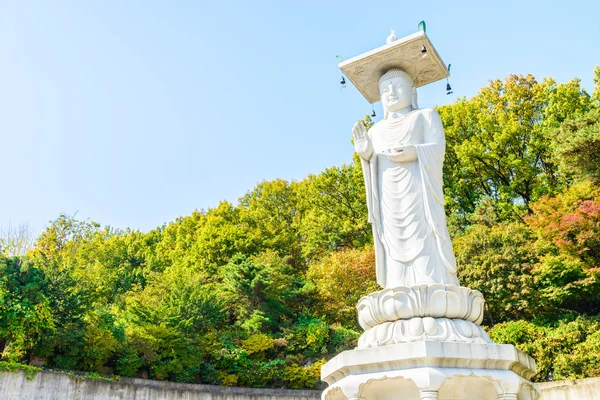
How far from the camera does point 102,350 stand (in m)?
12.8

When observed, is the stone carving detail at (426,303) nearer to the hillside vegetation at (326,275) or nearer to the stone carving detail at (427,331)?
the stone carving detail at (427,331)

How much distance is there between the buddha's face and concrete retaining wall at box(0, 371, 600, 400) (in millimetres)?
7957

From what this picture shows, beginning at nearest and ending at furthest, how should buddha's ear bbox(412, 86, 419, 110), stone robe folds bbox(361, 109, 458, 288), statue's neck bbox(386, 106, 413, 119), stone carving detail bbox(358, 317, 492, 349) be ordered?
1. stone carving detail bbox(358, 317, 492, 349)
2. stone robe folds bbox(361, 109, 458, 288)
3. statue's neck bbox(386, 106, 413, 119)
4. buddha's ear bbox(412, 86, 419, 110)

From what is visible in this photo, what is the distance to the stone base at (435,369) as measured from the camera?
16.7 ft

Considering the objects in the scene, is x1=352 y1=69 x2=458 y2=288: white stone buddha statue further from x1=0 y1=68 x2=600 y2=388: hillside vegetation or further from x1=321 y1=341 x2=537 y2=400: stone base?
x1=0 y1=68 x2=600 y2=388: hillside vegetation

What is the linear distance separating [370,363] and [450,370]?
2.51 feet

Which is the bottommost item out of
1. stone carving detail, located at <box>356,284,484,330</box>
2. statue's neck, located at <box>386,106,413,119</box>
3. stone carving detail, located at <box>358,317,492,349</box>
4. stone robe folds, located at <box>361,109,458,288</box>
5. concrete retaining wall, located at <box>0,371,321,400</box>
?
concrete retaining wall, located at <box>0,371,321,400</box>

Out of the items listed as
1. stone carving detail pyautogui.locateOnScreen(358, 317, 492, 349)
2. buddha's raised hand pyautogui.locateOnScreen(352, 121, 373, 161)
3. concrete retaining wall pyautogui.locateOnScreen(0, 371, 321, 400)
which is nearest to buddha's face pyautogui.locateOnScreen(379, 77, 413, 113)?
buddha's raised hand pyautogui.locateOnScreen(352, 121, 373, 161)

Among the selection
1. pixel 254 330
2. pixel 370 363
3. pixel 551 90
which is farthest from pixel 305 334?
pixel 551 90

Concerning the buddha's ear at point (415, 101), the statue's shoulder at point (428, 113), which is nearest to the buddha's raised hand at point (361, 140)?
the statue's shoulder at point (428, 113)

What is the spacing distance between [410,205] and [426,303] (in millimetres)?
1461

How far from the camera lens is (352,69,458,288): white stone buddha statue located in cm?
645

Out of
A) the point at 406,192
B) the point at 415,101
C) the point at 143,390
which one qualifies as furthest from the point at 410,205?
the point at 143,390

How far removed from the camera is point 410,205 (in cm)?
676
